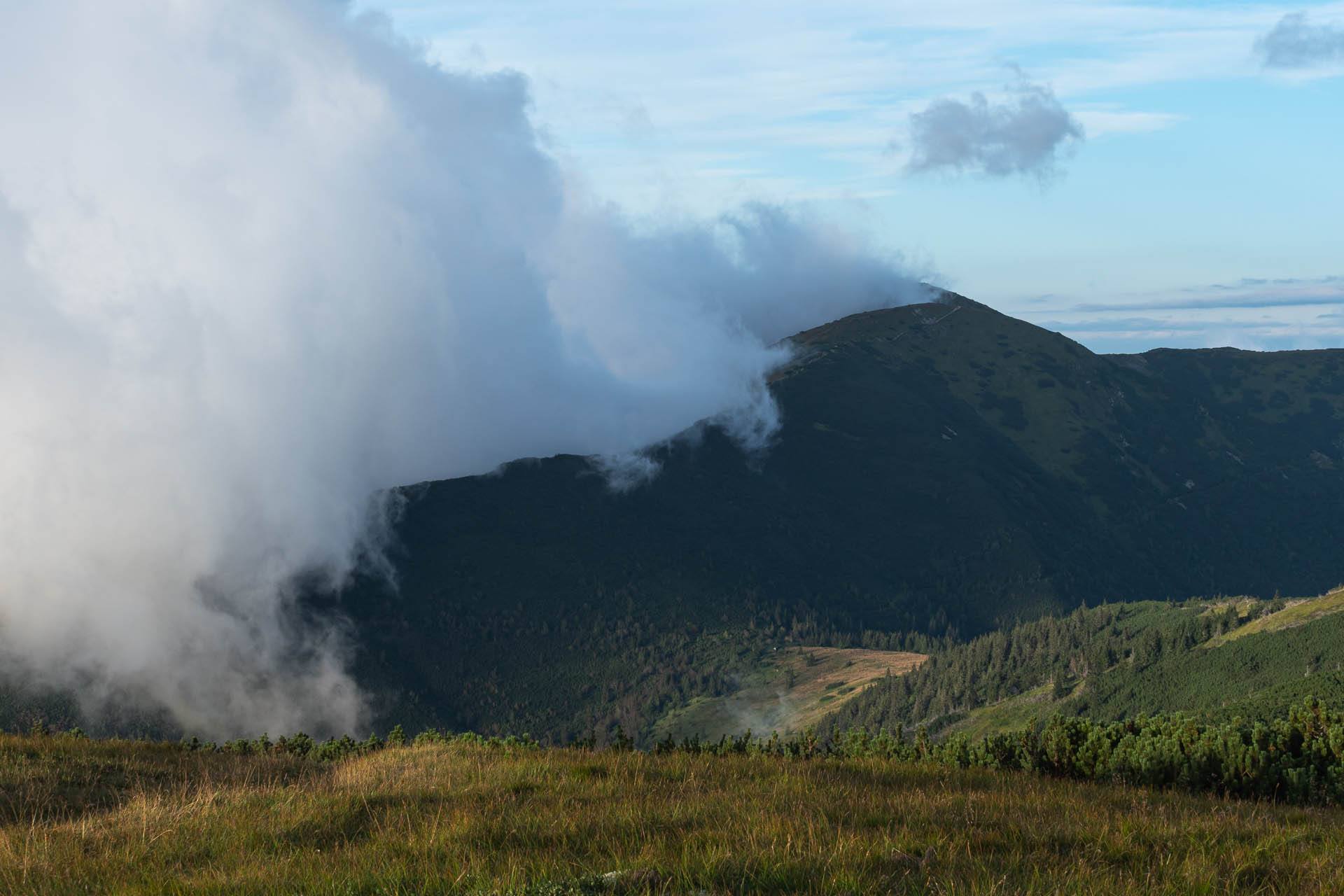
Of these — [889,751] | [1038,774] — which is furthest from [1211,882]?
[889,751]

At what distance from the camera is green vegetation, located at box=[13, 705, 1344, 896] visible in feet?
35.3

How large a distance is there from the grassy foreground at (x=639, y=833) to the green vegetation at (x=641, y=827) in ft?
0.16

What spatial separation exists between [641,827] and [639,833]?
0.17 metres

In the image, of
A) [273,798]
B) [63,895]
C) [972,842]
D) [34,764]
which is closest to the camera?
[63,895]

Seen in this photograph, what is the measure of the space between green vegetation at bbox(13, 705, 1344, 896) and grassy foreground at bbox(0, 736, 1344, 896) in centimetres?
5

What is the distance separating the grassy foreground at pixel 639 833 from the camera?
10.7 m

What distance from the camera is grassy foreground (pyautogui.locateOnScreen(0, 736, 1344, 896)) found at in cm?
1070

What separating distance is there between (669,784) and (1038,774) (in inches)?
382

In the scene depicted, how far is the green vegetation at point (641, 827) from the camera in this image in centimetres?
1075

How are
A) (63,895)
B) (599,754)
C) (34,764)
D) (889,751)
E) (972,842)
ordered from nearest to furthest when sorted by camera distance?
(63,895)
(972,842)
(34,764)
(599,754)
(889,751)

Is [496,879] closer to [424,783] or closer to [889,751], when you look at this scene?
[424,783]

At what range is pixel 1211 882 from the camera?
10.9 metres

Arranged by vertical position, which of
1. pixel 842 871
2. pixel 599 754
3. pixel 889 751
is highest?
pixel 842 871

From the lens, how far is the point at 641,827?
506 inches
